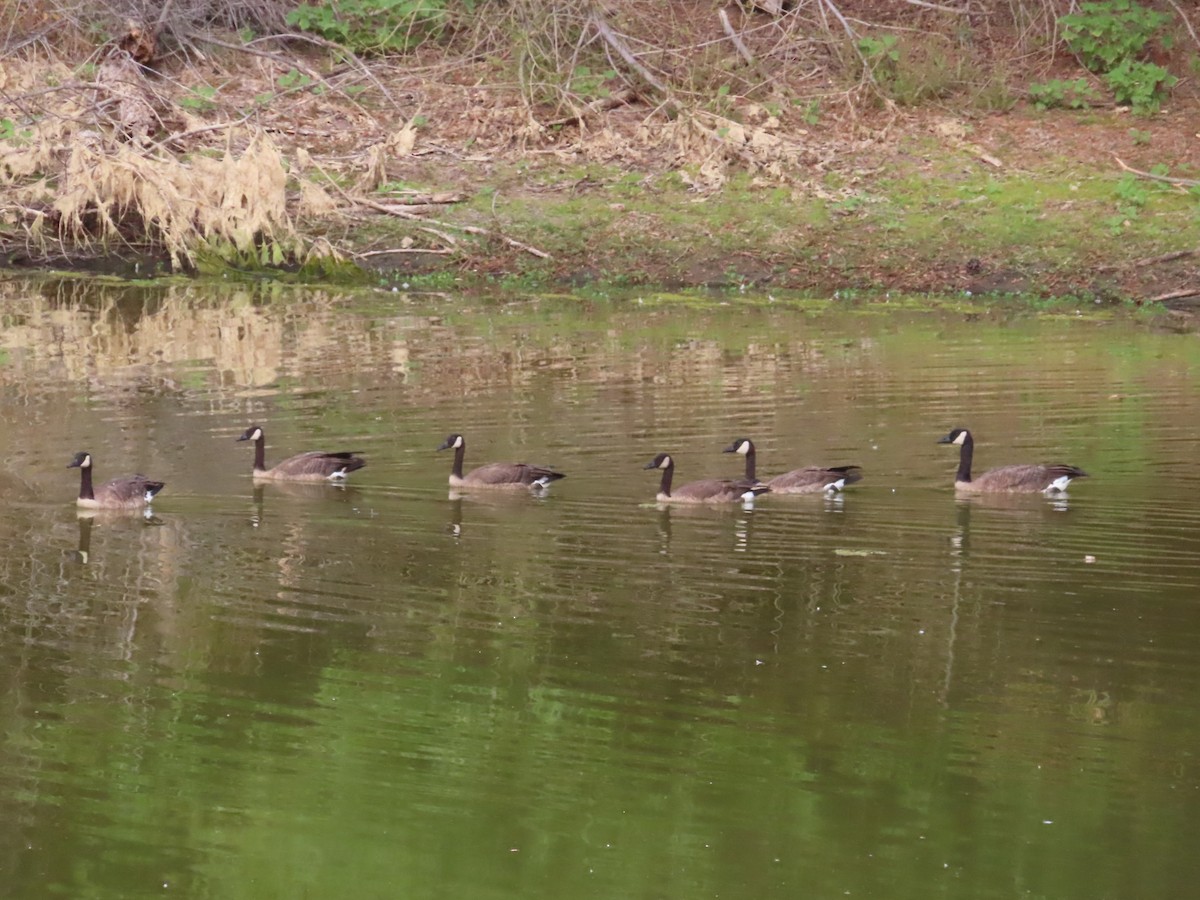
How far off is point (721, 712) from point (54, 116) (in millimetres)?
19631

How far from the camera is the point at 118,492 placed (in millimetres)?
13445

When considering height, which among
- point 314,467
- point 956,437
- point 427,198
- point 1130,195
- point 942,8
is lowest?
point 314,467

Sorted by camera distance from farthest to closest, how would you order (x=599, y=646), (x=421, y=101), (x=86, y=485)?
(x=421, y=101), (x=86, y=485), (x=599, y=646)

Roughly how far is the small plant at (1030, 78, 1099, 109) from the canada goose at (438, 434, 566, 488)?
58.1 feet

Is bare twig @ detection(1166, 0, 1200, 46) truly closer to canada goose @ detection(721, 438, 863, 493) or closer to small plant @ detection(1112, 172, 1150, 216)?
small plant @ detection(1112, 172, 1150, 216)

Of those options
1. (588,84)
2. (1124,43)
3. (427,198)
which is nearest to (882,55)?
(1124,43)

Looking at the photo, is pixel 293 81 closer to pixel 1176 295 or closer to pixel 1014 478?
pixel 1176 295

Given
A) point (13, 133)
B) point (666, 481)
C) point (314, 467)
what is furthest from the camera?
point (13, 133)

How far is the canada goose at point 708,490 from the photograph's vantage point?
13.7 metres

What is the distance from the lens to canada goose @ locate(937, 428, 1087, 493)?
14.0m

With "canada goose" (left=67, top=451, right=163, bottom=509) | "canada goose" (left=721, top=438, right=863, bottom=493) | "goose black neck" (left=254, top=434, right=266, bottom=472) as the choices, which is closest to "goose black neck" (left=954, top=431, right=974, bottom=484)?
"canada goose" (left=721, top=438, right=863, bottom=493)

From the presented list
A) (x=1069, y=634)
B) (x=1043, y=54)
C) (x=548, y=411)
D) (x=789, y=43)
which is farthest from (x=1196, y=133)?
(x=1069, y=634)

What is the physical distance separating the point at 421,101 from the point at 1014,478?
58.6 feet

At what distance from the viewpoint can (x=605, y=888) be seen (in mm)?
7137
